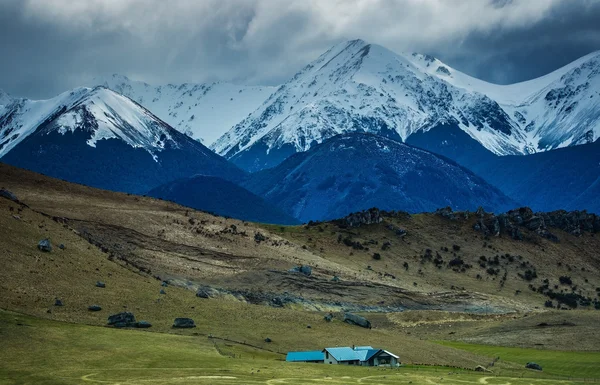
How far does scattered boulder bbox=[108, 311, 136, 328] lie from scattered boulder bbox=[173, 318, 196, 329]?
4994 mm

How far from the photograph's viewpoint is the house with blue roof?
100488 mm

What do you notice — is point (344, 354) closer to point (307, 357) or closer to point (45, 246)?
point (307, 357)

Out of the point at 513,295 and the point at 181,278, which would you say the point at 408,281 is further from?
the point at 181,278

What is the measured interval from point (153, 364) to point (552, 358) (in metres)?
57.0

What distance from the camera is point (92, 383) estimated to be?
242 feet

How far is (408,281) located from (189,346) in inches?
3877

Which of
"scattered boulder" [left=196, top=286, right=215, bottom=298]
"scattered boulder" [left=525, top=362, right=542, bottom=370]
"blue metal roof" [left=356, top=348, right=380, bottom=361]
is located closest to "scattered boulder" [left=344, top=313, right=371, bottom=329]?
"scattered boulder" [left=196, top=286, right=215, bottom=298]

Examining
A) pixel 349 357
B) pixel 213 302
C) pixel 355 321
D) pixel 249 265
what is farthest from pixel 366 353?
pixel 249 265

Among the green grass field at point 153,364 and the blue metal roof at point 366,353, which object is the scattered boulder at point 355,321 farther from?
the green grass field at point 153,364

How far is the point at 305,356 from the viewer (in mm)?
100750

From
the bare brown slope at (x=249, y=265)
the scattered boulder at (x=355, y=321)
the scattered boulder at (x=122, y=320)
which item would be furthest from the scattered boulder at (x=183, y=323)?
the bare brown slope at (x=249, y=265)

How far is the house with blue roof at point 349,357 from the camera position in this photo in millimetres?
100488

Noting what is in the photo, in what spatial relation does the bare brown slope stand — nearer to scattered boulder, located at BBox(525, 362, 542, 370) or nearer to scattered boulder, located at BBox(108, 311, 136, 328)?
scattered boulder, located at BBox(108, 311, 136, 328)

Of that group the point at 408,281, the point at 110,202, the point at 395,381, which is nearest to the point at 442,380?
the point at 395,381
